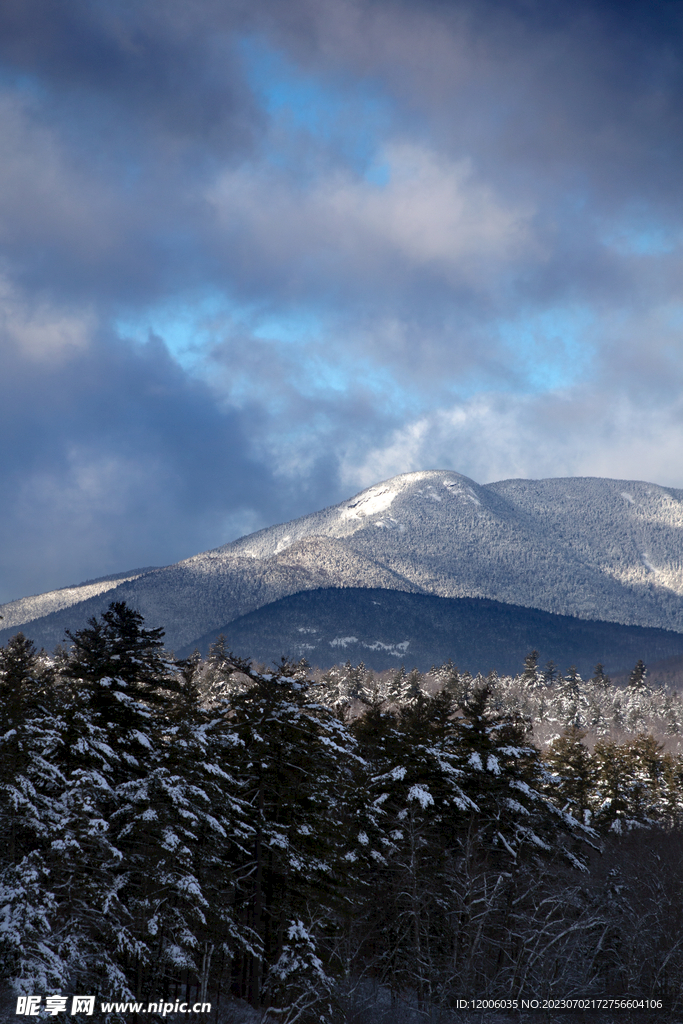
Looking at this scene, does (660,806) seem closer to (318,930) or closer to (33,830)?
(318,930)

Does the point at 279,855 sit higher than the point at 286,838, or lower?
lower

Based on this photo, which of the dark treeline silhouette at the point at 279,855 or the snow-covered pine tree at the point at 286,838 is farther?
the snow-covered pine tree at the point at 286,838

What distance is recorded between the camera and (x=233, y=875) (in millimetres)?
25953

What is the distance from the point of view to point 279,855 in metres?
26.5

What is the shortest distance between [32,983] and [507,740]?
72.1 ft

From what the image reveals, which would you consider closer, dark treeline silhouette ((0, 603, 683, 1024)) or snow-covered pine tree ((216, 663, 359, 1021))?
dark treeline silhouette ((0, 603, 683, 1024))

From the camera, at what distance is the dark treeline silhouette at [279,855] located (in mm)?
20578

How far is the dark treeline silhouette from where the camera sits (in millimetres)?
20578

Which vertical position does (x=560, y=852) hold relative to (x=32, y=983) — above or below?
below

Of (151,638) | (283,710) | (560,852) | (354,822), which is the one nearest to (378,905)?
(354,822)

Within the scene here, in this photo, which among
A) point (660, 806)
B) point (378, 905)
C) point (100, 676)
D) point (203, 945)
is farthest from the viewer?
point (660, 806)

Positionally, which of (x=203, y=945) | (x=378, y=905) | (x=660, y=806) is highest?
(x=203, y=945)

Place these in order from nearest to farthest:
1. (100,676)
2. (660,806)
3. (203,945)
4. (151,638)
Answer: (203,945) → (100,676) → (151,638) → (660,806)

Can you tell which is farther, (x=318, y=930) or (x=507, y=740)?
(x=507, y=740)
